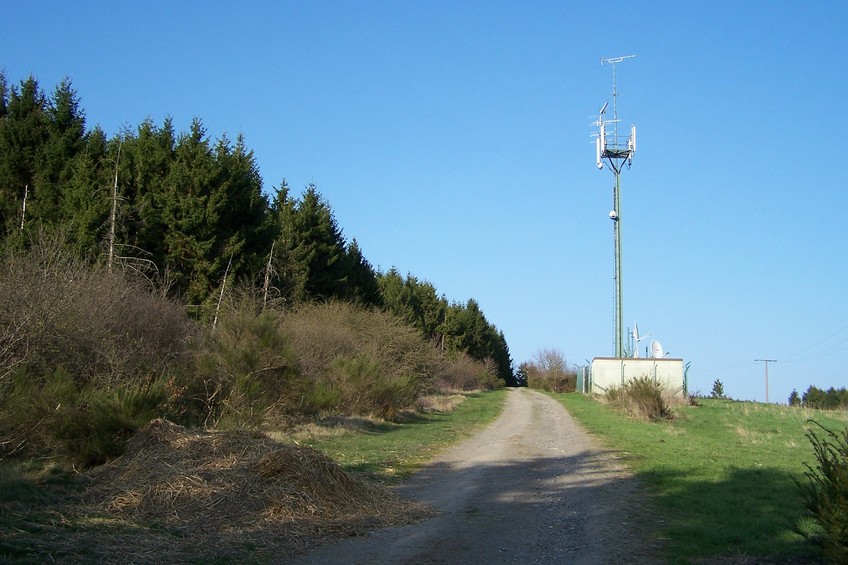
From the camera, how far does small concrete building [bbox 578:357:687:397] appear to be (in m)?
46.5

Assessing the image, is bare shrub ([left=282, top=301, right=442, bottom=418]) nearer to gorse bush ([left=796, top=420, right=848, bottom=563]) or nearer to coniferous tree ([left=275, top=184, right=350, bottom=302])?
coniferous tree ([left=275, top=184, right=350, bottom=302])

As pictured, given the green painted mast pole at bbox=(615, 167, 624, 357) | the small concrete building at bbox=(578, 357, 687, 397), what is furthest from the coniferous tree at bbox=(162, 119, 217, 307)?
the green painted mast pole at bbox=(615, 167, 624, 357)

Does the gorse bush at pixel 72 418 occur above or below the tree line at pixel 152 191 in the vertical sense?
below

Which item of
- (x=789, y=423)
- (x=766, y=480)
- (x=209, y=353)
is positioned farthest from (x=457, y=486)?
(x=789, y=423)

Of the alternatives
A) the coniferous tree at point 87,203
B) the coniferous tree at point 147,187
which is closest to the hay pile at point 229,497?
the coniferous tree at point 87,203

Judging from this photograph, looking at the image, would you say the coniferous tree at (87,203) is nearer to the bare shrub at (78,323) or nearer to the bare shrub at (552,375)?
the bare shrub at (78,323)

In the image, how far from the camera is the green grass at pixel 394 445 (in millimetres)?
15070

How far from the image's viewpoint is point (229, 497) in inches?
363

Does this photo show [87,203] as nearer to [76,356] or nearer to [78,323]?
[78,323]

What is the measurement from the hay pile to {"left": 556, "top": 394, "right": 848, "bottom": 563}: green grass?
3.80 metres

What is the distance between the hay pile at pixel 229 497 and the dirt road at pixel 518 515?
2.21ft

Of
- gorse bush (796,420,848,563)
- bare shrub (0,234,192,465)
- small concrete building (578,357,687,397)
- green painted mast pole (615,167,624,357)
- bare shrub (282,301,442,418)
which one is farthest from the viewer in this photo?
green painted mast pole (615,167,624,357)

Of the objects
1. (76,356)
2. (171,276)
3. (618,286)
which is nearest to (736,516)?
(76,356)

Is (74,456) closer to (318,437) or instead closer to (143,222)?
(318,437)
